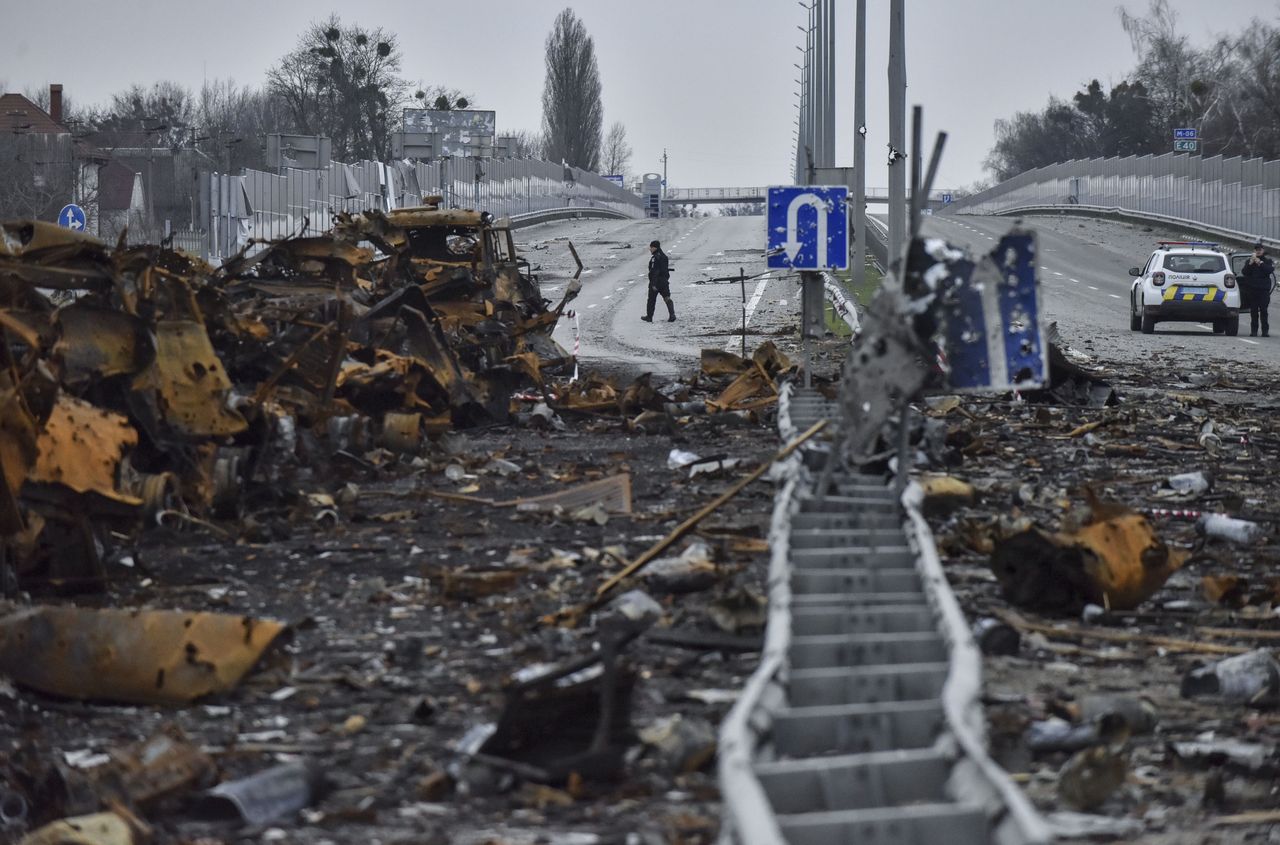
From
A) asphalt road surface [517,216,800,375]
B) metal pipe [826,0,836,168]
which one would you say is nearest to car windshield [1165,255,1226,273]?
asphalt road surface [517,216,800,375]

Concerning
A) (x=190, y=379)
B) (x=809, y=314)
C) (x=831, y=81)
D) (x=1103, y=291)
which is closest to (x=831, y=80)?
(x=831, y=81)

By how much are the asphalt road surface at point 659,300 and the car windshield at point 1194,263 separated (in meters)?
7.93

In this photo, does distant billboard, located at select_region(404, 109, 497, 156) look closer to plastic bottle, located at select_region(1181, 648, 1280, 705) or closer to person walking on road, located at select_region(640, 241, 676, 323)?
person walking on road, located at select_region(640, 241, 676, 323)

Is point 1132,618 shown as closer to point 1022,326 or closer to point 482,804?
point 1022,326

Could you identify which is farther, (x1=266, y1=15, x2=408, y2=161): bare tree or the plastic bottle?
(x1=266, y1=15, x2=408, y2=161): bare tree

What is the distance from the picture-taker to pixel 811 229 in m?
20.0

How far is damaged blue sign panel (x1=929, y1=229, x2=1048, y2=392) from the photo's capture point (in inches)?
285

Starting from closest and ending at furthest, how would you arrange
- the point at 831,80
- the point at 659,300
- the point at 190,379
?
the point at 190,379 < the point at 659,300 < the point at 831,80

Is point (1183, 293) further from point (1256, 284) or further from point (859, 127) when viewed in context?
point (859, 127)

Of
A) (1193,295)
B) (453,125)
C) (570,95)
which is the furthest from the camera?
(570,95)

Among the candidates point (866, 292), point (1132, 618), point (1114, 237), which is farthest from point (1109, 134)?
point (1132, 618)

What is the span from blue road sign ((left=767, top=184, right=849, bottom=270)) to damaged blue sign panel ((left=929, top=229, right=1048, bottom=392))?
1266 cm

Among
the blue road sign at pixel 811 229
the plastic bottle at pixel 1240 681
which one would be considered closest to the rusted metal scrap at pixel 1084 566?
the plastic bottle at pixel 1240 681

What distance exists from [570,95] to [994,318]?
142811mm
